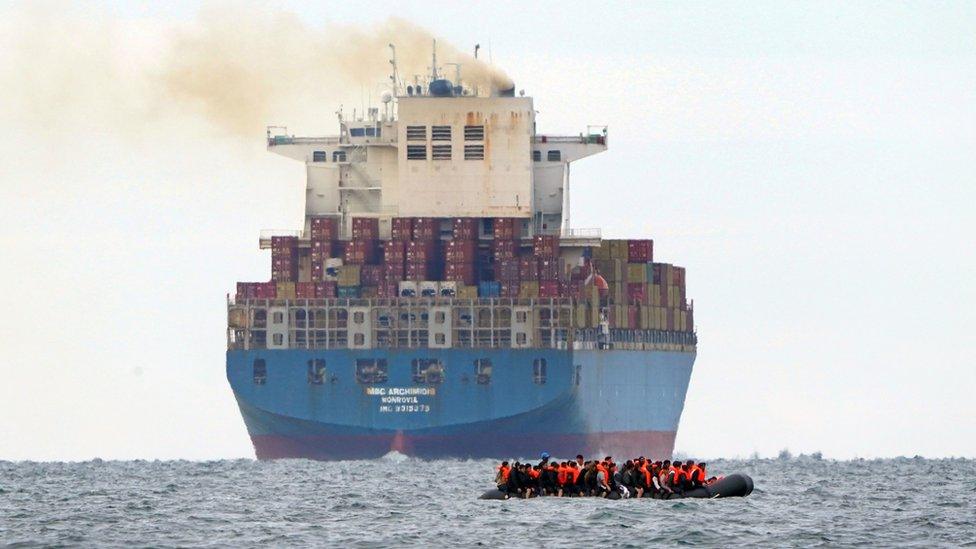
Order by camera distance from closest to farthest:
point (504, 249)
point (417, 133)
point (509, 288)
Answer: point (509, 288) < point (504, 249) < point (417, 133)

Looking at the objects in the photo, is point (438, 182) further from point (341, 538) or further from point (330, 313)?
point (341, 538)

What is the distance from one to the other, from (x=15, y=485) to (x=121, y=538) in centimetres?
3550

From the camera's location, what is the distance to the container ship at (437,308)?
396ft

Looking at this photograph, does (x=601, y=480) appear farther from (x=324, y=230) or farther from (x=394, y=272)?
(x=324, y=230)

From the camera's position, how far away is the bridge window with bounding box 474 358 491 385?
120 metres

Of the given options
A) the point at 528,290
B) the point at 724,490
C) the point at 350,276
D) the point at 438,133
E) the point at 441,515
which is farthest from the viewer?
the point at 438,133

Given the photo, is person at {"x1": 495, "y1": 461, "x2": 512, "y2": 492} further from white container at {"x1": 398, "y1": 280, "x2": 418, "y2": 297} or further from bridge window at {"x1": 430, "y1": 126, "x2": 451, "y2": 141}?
bridge window at {"x1": 430, "y1": 126, "x2": 451, "y2": 141}

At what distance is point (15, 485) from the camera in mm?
99938

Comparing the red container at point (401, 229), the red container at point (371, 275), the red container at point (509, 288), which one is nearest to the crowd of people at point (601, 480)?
the red container at point (509, 288)

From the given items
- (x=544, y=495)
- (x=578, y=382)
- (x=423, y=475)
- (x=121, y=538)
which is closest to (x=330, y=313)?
(x=578, y=382)

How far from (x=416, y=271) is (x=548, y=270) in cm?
645

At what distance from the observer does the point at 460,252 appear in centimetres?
12300

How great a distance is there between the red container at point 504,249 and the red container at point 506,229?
0.83ft

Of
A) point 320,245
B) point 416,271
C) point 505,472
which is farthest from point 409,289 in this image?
point 505,472
